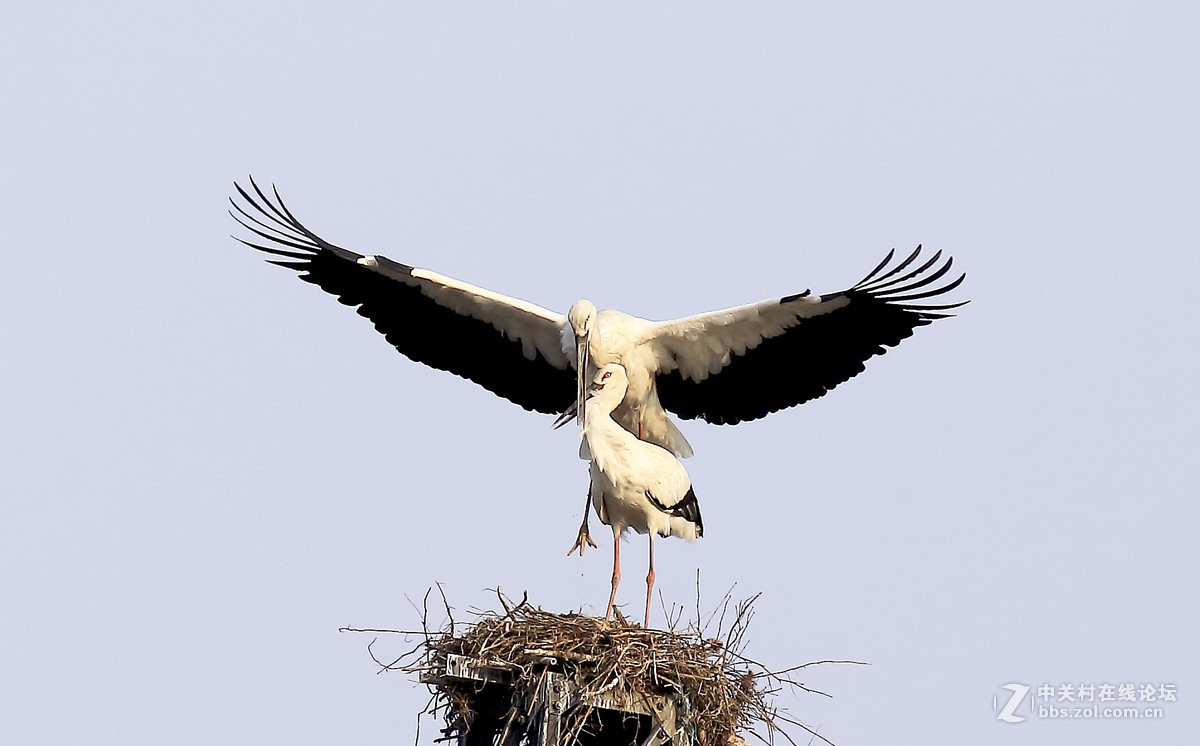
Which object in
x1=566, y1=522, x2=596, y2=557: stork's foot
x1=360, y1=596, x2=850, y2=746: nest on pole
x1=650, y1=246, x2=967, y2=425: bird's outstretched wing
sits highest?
x1=650, y1=246, x2=967, y2=425: bird's outstretched wing

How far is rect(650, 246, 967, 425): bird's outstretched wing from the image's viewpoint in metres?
9.84

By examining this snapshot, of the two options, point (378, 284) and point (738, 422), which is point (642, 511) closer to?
point (738, 422)

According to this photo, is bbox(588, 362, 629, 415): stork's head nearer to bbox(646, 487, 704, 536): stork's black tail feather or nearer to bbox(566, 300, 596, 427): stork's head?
bbox(566, 300, 596, 427): stork's head

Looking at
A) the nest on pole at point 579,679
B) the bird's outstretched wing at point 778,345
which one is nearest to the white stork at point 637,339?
the bird's outstretched wing at point 778,345

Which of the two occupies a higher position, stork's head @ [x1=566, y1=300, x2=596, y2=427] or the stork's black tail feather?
stork's head @ [x1=566, y1=300, x2=596, y2=427]

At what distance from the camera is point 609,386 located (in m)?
9.84

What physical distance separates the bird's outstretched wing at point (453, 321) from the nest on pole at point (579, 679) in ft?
9.42

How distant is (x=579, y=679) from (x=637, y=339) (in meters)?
3.02

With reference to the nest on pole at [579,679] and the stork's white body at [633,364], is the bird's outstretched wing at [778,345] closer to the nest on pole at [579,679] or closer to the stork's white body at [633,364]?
the stork's white body at [633,364]

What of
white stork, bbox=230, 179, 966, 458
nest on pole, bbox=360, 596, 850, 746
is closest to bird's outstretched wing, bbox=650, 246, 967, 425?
white stork, bbox=230, 179, 966, 458

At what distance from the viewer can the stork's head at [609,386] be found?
385 inches

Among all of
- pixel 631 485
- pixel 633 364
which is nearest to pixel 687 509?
pixel 631 485

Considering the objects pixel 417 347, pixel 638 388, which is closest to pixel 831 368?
pixel 638 388

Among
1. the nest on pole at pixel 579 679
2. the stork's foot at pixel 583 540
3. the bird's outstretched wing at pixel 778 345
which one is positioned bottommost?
the nest on pole at pixel 579 679
